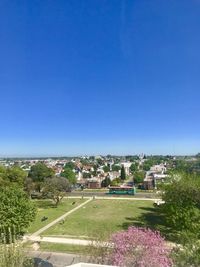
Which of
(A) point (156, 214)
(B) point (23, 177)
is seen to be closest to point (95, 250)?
(A) point (156, 214)

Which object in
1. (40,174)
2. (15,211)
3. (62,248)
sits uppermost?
(40,174)

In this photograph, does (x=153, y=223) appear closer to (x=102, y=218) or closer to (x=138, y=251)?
(x=102, y=218)

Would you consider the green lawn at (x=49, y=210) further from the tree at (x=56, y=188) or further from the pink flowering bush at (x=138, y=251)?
the pink flowering bush at (x=138, y=251)

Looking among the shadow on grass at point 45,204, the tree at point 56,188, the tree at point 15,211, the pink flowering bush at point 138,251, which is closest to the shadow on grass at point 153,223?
the tree at point 15,211

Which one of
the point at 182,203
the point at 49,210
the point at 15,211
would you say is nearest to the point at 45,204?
the point at 49,210

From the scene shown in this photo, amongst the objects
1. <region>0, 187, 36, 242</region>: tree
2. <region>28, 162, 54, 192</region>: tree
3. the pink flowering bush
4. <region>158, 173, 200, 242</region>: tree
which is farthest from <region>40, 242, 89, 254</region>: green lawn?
<region>28, 162, 54, 192</region>: tree

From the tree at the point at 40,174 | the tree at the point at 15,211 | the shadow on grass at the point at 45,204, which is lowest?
the shadow on grass at the point at 45,204
